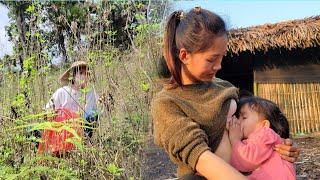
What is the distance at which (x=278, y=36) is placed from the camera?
26.6ft

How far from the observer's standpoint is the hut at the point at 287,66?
810 centimetres

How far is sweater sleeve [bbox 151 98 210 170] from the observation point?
4.26 ft

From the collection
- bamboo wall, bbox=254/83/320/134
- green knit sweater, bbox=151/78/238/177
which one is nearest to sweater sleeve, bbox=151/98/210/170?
green knit sweater, bbox=151/78/238/177

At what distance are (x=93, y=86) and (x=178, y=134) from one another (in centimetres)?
241

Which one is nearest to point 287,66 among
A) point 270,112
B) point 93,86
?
point 93,86

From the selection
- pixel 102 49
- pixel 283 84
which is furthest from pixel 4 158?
pixel 283 84

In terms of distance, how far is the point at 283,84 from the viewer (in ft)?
28.8

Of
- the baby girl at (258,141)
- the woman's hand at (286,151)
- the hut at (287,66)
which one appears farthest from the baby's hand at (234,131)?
the hut at (287,66)

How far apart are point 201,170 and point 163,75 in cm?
→ 36

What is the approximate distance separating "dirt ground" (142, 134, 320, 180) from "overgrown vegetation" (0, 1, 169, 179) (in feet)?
1.77

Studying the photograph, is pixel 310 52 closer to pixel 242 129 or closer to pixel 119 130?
pixel 119 130

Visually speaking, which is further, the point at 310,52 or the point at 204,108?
the point at 310,52

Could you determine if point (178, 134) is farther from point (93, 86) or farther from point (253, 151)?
point (93, 86)

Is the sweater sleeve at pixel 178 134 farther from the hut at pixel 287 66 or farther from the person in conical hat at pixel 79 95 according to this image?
the hut at pixel 287 66
